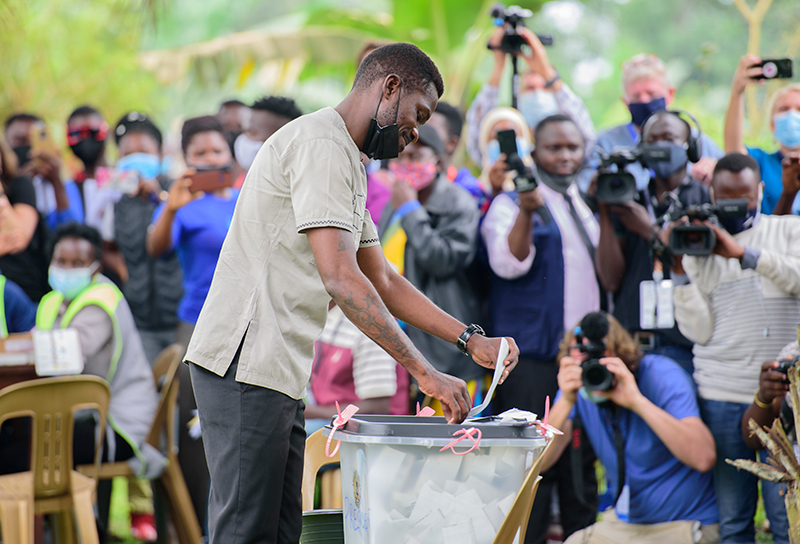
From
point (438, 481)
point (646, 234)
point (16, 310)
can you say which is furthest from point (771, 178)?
point (16, 310)

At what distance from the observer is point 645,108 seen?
15.4 ft

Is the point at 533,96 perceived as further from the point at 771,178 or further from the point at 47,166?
the point at 47,166

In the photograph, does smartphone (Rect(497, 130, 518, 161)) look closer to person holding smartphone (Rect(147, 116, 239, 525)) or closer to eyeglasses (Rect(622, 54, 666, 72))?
eyeglasses (Rect(622, 54, 666, 72))

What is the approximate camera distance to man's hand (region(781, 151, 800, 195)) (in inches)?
153

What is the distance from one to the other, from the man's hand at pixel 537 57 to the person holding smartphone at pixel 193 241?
1.86m

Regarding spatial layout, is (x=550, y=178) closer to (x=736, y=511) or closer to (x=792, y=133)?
(x=792, y=133)

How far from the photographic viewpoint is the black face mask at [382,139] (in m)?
2.35

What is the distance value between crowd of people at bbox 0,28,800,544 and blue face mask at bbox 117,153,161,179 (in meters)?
0.01

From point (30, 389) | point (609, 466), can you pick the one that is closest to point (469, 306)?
point (609, 466)

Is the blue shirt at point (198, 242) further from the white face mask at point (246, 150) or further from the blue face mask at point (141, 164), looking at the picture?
the blue face mask at point (141, 164)

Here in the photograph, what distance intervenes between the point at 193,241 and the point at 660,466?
2.79 meters

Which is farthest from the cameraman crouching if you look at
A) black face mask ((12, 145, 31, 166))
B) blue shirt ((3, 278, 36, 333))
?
black face mask ((12, 145, 31, 166))

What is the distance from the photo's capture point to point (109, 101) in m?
12.4

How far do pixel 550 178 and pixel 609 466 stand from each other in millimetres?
1524
